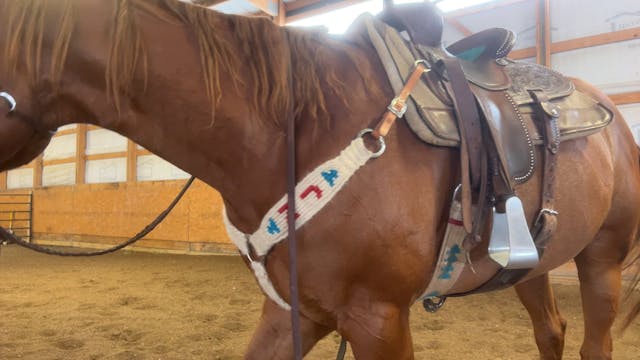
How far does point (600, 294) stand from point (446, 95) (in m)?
1.12

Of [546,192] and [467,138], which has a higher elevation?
[467,138]

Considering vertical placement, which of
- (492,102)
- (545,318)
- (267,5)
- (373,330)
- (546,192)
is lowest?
(545,318)

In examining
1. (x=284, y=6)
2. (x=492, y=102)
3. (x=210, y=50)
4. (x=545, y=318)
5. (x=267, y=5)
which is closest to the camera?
(x=210, y=50)

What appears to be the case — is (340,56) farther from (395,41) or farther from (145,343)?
(145,343)

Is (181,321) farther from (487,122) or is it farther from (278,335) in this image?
(487,122)

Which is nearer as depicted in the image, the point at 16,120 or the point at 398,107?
the point at 16,120

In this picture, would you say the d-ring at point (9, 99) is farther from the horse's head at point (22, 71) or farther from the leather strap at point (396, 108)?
the leather strap at point (396, 108)

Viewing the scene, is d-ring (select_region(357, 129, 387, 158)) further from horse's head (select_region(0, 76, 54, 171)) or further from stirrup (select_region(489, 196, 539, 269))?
horse's head (select_region(0, 76, 54, 171))

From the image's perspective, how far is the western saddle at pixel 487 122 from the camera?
1070 mm

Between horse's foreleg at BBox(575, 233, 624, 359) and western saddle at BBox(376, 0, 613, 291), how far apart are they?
553 mm

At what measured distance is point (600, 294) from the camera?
1667 mm

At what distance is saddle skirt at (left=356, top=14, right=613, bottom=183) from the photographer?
1055mm

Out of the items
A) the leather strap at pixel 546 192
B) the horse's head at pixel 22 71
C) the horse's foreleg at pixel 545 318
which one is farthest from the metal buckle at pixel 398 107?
the horse's foreleg at pixel 545 318

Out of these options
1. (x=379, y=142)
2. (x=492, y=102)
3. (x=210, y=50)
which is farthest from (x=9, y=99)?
(x=492, y=102)
